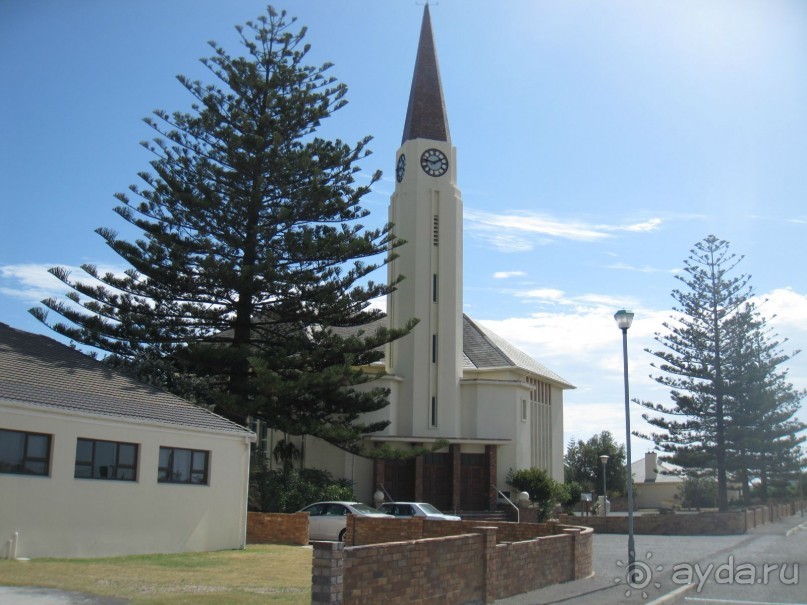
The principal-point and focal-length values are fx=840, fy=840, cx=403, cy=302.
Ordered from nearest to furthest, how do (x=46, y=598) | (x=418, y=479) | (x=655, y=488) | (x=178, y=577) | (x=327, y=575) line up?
(x=327, y=575), (x=46, y=598), (x=178, y=577), (x=418, y=479), (x=655, y=488)

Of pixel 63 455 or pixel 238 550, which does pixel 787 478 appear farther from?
pixel 63 455

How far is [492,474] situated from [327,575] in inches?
1068

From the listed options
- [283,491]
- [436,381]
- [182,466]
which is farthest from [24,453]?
[436,381]

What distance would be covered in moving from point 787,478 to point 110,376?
4787 cm

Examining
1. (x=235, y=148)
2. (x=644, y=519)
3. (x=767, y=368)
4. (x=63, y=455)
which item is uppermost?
(x=235, y=148)

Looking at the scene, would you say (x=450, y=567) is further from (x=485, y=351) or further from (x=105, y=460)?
(x=485, y=351)

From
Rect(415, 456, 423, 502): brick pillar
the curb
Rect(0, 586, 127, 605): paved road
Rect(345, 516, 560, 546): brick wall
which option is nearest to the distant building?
Rect(415, 456, 423, 502): brick pillar

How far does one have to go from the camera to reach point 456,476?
3466cm

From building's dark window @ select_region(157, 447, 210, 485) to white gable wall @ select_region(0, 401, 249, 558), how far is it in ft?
0.47

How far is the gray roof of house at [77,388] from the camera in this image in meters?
16.8

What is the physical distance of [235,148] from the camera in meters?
29.7

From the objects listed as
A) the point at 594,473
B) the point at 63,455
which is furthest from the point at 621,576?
the point at 594,473

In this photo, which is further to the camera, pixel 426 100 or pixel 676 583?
pixel 426 100

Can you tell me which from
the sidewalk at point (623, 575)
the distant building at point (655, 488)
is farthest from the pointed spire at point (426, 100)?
the distant building at point (655, 488)
